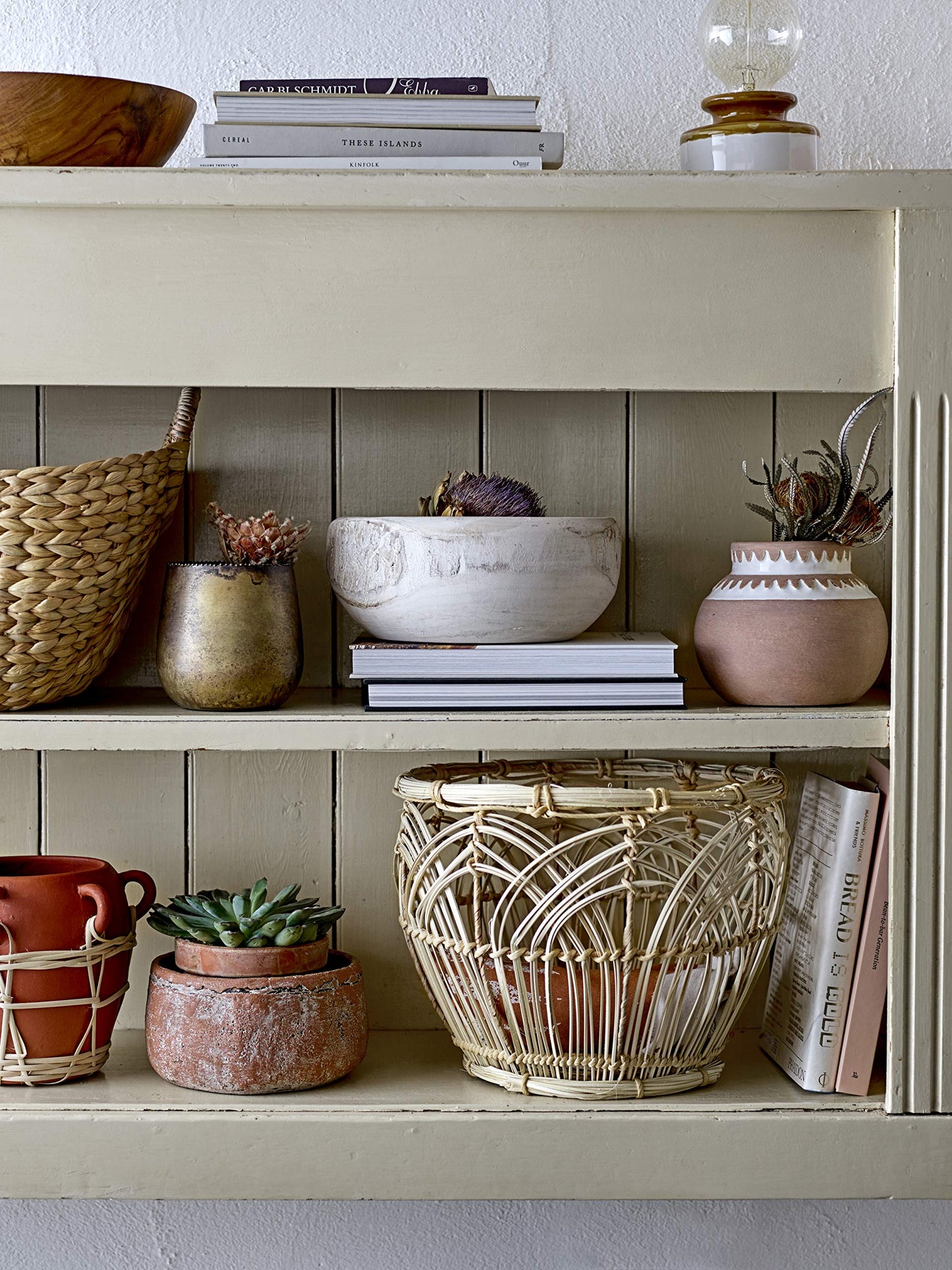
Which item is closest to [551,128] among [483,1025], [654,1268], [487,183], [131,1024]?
[487,183]

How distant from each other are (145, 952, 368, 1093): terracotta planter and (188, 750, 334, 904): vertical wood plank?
0.18 m

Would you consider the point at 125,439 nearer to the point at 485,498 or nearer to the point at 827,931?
the point at 485,498

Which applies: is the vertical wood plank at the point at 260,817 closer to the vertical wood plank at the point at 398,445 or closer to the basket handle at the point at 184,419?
the vertical wood plank at the point at 398,445

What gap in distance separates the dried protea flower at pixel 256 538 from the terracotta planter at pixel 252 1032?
0.31m

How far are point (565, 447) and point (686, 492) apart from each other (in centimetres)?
11

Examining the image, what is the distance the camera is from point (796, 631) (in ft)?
3.03

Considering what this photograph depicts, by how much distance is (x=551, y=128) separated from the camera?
1093mm

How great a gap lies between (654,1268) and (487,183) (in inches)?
36.9

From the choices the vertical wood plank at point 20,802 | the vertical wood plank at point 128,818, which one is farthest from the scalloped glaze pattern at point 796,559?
the vertical wood plank at point 20,802

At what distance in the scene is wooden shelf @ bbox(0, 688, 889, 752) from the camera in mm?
895

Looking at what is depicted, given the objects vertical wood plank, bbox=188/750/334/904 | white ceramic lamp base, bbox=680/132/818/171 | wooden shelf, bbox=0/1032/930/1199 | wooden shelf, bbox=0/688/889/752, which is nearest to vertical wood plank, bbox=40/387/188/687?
vertical wood plank, bbox=188/750/334/904

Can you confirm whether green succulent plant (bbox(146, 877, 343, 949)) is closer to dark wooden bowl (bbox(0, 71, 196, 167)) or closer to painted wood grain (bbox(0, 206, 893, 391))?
painted wood grain (bbox(0, 206, 893, 391))

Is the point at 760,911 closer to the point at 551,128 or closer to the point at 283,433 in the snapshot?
the point at 283,433

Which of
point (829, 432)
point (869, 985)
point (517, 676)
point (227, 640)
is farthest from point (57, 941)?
point (829, 432)
